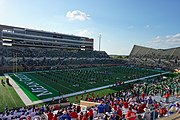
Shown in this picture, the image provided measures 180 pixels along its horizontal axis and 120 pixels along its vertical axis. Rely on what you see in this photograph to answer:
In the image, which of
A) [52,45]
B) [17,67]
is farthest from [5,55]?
[52,45]

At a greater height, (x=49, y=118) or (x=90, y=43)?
(x=90, y=43)

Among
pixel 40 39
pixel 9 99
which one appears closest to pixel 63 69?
pixel 40 39

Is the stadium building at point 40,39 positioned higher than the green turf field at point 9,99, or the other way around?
the stadium building at point 40,39

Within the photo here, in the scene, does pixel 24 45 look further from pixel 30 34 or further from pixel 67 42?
pixel 67 42

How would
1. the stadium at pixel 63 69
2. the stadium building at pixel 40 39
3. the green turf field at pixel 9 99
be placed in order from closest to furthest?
the green turf field at pixel 9 99, the stadium at pixel 63 69, the stadium building at pixel 40 39

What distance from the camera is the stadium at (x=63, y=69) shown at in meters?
21.9

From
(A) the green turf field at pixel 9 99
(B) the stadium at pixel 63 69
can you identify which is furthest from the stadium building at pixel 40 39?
(A) the green turf field at pixel 9 99

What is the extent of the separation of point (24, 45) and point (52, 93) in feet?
138

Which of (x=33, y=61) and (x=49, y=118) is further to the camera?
(x=33, y=61)

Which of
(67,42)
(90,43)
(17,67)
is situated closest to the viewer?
(17,67)

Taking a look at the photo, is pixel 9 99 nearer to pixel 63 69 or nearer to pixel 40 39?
pixel 63 69

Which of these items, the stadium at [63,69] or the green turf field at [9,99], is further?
the stadium at [63,69]

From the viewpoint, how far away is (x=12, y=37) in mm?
56312

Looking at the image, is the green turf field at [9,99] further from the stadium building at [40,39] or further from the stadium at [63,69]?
the stadium building at [40,39]
